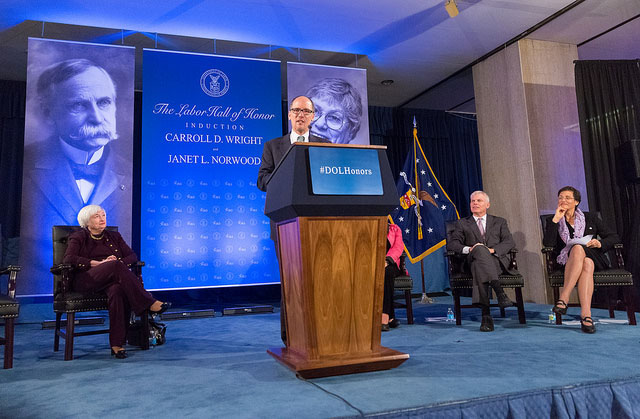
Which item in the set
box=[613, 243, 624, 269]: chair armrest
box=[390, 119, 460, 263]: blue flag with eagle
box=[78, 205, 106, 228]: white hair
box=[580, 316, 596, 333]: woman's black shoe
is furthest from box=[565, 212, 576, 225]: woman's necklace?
box=[78, 205, 106, 228]: white hair

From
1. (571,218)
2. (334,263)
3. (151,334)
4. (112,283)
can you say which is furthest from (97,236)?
(571,218)

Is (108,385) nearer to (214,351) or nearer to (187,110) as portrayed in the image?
(214,351)

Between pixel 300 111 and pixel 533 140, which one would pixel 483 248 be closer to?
pixel 300 111

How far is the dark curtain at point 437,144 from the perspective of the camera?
7551 millimetres

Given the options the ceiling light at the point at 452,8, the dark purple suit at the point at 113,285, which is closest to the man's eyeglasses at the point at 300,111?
the dark purple suit at the point at 113,285

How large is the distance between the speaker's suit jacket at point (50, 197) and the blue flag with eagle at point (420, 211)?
3.15 metres

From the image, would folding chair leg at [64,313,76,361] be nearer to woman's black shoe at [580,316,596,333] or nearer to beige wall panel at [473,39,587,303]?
woman's black shoe at [580,316,596,333]

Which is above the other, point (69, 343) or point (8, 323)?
point (8, 323)

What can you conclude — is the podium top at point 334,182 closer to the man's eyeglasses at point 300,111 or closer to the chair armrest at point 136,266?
the man's eyeglasses at point 300,111

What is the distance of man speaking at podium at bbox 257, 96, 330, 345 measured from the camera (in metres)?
2.29

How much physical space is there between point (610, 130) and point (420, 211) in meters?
2.30

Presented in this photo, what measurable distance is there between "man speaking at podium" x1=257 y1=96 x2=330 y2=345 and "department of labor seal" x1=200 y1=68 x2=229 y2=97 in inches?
117

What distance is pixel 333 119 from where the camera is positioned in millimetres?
5434

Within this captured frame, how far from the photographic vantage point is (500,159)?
18.3 feet
